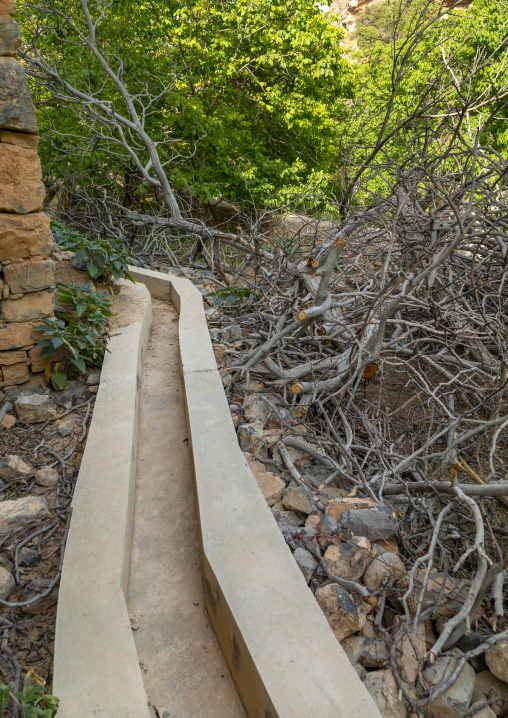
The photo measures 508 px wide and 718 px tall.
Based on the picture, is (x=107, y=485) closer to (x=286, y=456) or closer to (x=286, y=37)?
(x=286, y=456)

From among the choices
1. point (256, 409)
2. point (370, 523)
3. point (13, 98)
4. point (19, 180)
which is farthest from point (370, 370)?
point (13, 98)

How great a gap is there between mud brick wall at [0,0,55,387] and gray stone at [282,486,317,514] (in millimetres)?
2048

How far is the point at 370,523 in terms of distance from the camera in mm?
2326

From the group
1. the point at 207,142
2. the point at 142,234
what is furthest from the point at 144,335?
the point at 207,142

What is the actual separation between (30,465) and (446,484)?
7.78ft

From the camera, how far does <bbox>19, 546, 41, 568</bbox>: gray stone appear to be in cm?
212

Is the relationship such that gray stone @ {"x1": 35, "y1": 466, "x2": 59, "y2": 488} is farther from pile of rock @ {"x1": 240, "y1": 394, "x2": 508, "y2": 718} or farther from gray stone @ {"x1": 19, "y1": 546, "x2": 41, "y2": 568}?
pile of rock @ {"x1": 240, "y1": 394, "x2": 508, "y2": 718}

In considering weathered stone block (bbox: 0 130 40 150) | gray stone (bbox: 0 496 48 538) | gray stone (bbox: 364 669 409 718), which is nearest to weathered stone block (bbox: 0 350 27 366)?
gray stone (bbox: 0 496 48 538)

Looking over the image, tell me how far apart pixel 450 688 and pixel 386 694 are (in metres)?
0.25

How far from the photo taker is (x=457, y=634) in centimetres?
187

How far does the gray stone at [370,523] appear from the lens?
2.31 metres

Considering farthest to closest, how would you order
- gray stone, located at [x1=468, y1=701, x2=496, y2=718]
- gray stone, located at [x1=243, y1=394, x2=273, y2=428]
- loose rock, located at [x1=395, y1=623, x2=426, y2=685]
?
gray stone, located at [x1=243, y1=394, x2=273, y2=428] < loose rock, located at [x1=395, y1=623, x2=426, y2=685] < gray stone, located at [x1=468, y1=701, x2=496, y2=718]

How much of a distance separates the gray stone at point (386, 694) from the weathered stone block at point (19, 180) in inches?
128

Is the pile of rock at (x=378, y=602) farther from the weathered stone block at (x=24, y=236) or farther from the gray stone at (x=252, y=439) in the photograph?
the weathered stone block at (x=24, y=236)
